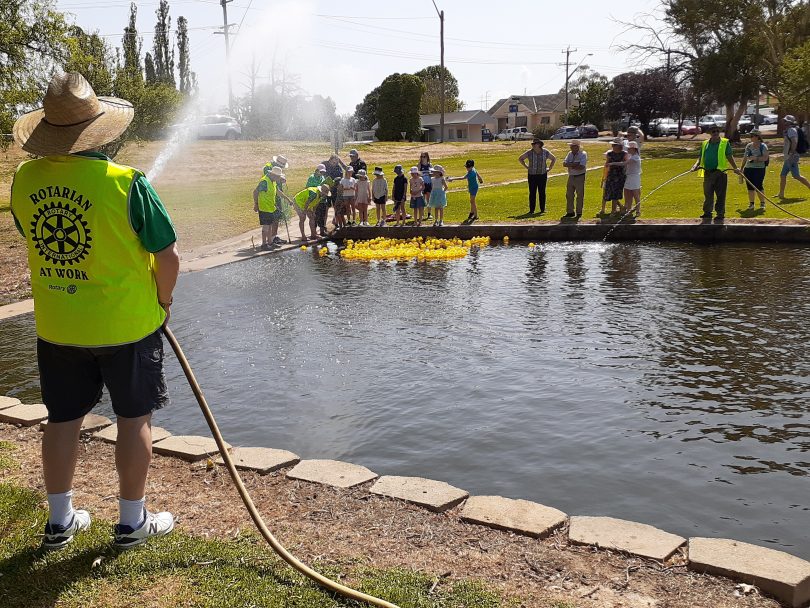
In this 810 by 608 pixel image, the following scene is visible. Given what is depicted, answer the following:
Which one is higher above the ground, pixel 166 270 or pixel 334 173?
pixel 334 173

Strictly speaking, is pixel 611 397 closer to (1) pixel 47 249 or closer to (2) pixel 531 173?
(1) pixel 47 249

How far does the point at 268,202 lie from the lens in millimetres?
18484

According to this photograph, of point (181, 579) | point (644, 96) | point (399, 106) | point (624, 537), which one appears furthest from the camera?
point (399, 106)

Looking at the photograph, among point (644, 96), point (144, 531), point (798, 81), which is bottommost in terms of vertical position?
point (144, 531)

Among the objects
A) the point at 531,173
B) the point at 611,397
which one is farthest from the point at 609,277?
the point at 531,173

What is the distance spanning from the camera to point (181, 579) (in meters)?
3.89

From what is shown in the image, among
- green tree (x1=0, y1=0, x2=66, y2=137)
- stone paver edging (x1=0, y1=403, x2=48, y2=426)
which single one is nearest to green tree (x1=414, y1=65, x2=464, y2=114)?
green tree (x1=0, y1=0, x2=66, y2=137)

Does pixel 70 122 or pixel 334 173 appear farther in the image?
pixel 334 173

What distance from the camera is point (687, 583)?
391cm

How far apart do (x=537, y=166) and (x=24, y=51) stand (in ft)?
53.8

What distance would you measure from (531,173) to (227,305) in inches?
436

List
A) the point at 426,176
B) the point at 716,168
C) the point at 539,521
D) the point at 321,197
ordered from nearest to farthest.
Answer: the point at 539,521
the point at 716,168
the point at 321,197
the point at 426,176

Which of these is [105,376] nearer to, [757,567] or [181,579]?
[181,579]

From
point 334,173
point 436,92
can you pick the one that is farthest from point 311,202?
point 436,92
